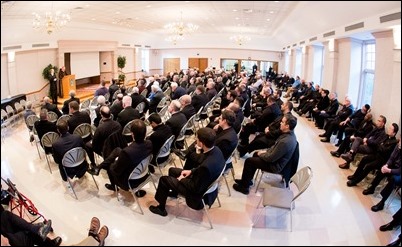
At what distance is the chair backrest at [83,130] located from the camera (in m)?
5.99

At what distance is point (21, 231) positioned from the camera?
3439 mm

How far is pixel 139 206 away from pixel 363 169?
390 cm

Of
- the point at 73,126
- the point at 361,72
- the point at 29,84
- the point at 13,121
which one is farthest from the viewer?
the point at 29,84

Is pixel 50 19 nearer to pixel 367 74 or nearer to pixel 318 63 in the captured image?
pixel 367 74

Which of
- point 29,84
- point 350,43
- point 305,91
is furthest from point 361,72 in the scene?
point 29,84

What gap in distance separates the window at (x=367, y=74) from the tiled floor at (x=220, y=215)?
16.3 ft

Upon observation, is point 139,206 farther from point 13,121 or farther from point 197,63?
point 197,63

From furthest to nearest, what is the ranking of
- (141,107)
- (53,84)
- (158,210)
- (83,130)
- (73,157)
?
(53,84), (141,107), (83,130), (73,157), (158,210)

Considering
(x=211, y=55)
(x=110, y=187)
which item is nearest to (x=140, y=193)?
(x=110, y=187)

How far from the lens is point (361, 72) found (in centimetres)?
991

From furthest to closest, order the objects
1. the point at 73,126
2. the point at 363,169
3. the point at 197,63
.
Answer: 1. the point at 197,63
2. the point at 73,126
3. the point at 363,169

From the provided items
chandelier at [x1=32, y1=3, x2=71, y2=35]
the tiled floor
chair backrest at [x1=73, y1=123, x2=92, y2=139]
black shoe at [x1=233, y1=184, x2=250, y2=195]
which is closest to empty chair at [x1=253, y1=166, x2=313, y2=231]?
the tiled floor

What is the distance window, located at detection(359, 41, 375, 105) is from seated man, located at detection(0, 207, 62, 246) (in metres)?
9.77

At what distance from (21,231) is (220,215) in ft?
8.28
